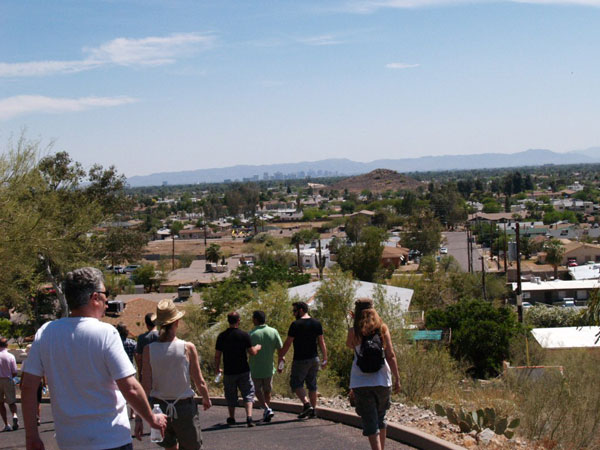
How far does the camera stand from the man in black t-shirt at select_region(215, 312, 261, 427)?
24.0ft

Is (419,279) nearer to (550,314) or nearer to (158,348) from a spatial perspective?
(550,314)

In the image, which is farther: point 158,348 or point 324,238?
point 324,238

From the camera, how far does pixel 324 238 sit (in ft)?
281

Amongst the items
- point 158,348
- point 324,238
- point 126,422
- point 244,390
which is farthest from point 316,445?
point 324,238

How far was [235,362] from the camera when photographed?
7.34 metres

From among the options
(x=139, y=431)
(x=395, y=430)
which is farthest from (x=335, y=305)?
(x=139, y=431)

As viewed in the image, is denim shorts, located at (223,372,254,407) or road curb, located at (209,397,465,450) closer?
road curb, located at (209,397,465,450)

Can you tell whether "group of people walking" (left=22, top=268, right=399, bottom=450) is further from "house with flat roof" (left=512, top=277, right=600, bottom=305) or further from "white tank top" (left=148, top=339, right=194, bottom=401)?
"house with flat roof" (left=512, top=277, right=600, bottom=305)

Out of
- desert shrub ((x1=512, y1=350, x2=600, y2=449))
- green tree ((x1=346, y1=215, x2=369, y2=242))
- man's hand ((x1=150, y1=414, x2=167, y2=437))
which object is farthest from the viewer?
green tree ((x1=346, y1=215, x2=369, y2=242))

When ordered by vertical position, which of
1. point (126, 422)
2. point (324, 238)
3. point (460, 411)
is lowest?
point (324, 238)

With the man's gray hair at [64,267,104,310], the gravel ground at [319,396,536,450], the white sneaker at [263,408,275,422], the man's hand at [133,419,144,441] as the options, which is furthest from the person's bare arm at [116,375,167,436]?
the white sneaker at [263,408,275,422]

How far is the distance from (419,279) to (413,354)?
32.2m

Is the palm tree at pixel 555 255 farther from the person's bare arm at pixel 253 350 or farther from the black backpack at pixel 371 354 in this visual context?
the black backpack at pixel 371 354

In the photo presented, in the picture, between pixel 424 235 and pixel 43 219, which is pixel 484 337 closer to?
pixel 43 219
